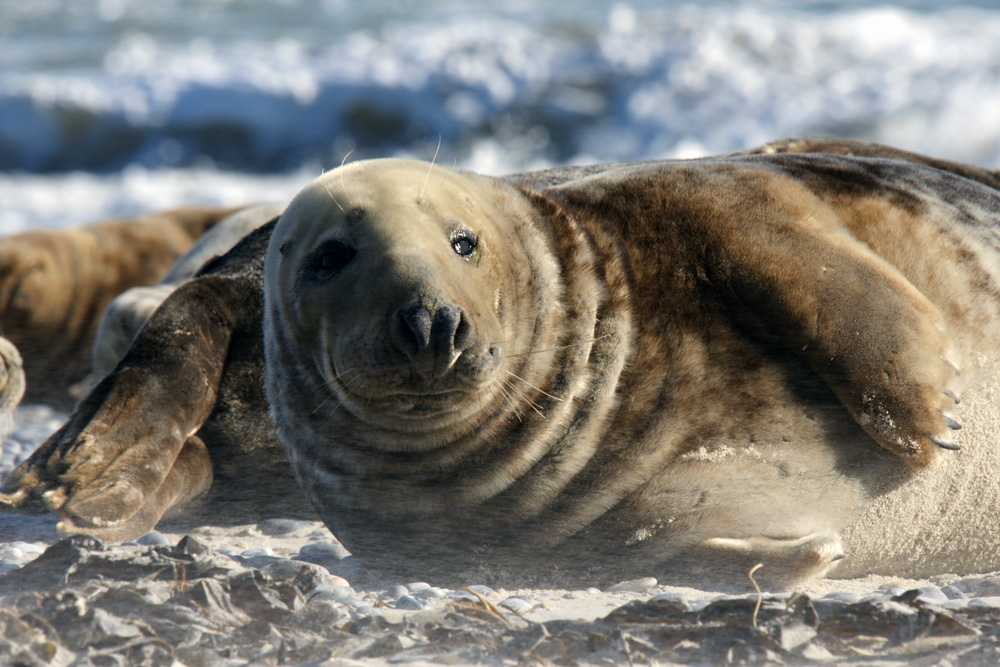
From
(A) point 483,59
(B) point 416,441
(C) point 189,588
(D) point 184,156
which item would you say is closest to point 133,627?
(C) point 189,588

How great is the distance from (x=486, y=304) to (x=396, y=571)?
32.3 inches

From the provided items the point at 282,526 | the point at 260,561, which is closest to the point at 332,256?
the point at 260,561

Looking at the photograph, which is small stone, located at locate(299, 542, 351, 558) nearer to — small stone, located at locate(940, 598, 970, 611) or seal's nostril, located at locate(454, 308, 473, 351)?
seal's nostril, located at locate(454, 308, 473, 351)

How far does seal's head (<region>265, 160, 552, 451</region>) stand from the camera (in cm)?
232

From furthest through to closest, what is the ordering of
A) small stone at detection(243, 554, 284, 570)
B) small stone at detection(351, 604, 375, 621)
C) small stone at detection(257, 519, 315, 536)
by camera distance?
A: 1. small stone at detection(257, 519, 315, 536)
2. small stone at detection(243, 554, 284, 570)
3. small stone at detection(351, 604, 375, 621)

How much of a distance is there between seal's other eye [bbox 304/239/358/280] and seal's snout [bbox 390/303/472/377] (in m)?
0.31

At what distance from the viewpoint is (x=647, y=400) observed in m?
2.65

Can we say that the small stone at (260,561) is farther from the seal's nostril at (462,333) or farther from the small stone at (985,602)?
the small stone at (985,602)

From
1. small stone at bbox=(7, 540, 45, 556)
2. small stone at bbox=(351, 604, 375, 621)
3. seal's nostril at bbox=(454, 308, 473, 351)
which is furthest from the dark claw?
small stone at bbox=(7, 540, 45, 556)

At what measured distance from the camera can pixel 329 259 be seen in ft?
8.43

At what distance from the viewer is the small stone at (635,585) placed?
274cm

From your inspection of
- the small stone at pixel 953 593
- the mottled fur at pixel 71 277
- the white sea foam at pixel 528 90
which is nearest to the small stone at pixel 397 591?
the small stone at pixel 953 593

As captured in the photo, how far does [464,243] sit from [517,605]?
0.88 m

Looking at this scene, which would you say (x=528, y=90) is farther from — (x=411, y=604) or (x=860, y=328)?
(x=411, y=604)
